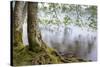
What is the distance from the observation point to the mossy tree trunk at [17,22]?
2.30m

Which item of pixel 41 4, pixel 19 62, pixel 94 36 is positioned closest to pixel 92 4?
pixel 94 36

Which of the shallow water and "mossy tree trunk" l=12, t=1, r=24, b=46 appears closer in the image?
"mossy tree trunk" l=12, t=1, r=24, b=46

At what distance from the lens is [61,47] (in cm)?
247

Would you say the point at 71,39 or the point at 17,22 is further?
the point at 71,39

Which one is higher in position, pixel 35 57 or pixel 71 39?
pixel 71 39

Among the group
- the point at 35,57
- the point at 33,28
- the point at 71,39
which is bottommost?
the point at 35,57

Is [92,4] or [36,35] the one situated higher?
[92,4]

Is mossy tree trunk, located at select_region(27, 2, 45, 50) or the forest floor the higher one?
mossy tree trunk, located at select_region(27, 2, 45, 50)

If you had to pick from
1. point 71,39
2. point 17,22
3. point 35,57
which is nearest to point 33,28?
point 17,22

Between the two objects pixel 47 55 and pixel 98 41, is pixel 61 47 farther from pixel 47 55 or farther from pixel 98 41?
pixel 98 41

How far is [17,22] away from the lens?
7.59 ft

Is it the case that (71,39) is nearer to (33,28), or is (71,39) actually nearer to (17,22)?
(33,28)

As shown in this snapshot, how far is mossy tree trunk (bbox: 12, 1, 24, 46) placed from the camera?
2.30m
